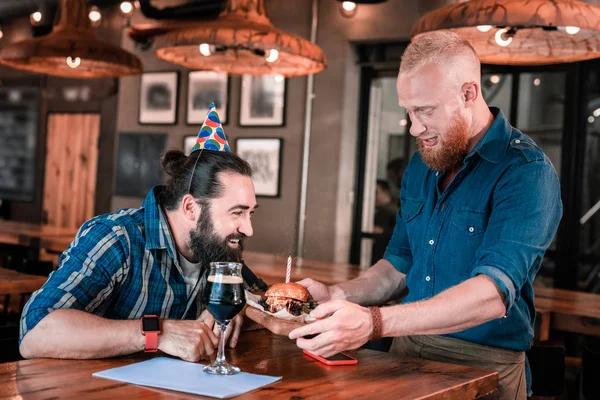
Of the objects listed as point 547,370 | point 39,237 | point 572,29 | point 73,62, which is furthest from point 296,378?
point 39,237

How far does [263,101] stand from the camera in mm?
7574

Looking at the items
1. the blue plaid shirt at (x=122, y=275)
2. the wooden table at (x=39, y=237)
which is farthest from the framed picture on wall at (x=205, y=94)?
the blue plaid shirt at (x=122, y=275)

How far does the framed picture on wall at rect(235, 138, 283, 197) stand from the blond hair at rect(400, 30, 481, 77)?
5156mm

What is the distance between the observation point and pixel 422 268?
2400mm

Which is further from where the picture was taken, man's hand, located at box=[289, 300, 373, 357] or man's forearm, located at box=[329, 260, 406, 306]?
man's forearm, located at box=[329, 260, 406, 306]

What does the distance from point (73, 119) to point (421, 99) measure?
26.9 feet

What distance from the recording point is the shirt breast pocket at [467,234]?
2248 mm

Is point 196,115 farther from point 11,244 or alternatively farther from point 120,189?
point 11,244

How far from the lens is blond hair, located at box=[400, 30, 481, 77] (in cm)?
222

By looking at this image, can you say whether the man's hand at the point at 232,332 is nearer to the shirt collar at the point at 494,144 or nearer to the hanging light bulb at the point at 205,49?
the shirt collar at the point at 494,144

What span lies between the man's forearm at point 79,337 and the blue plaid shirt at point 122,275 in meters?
0.05

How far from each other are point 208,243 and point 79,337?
0.58 metres

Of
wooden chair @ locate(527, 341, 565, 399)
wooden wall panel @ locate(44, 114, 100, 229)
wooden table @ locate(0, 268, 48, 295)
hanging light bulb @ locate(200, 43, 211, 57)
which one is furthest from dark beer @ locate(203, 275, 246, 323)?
wooden wall panel @ locate(44, 114, 100, 229)

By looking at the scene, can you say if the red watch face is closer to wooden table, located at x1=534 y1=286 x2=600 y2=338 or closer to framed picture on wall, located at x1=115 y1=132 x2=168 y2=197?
wooden table, located at x1=534 y1=286 x2=600 y2=338
